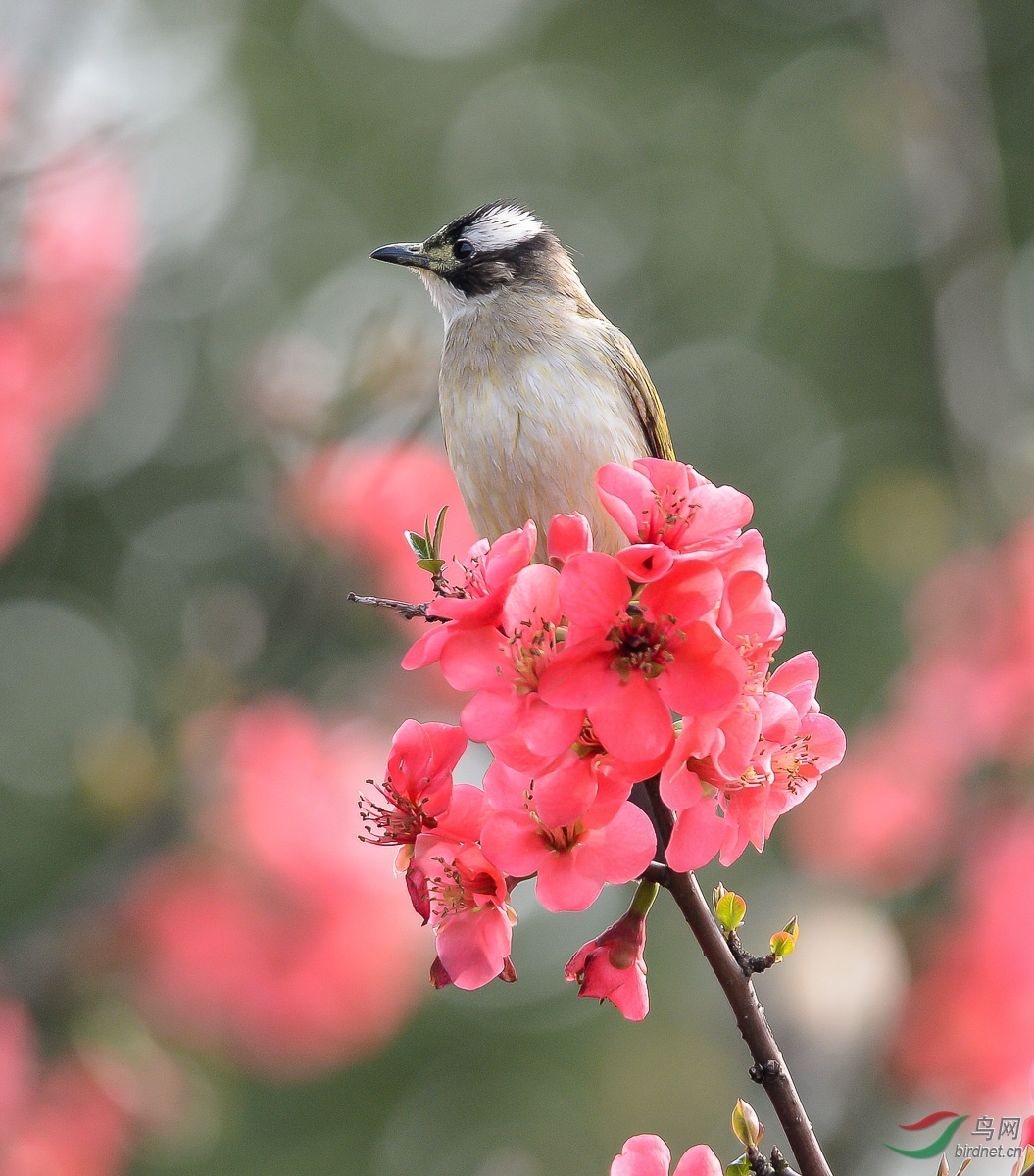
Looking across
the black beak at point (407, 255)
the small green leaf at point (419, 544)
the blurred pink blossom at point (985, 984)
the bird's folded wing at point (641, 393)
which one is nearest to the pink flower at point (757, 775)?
the small green leaf at point (419, 544)

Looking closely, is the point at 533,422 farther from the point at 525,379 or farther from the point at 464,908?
the point at 464,908

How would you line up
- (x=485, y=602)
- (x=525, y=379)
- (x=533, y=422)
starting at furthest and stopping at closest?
(x=525, y=379) < (x=533, y=422) < (x=485, y=602)

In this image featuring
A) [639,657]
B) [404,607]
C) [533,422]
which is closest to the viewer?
[639,657]

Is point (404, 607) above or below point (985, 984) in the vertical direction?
above

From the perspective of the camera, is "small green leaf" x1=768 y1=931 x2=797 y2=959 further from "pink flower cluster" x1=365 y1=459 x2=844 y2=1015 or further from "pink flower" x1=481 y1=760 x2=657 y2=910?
"pink flower" x1=481 y1=760 x2=657 y2=910

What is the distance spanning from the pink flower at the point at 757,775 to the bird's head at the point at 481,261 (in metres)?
2.43

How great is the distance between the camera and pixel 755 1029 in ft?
4.68

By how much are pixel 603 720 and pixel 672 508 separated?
35 centimetres

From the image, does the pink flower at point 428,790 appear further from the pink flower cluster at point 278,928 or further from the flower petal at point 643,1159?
the pink flower cluster at point 278,928

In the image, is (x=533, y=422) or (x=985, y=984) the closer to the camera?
(x=533, y=422)

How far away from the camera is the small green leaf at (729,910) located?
160 cm

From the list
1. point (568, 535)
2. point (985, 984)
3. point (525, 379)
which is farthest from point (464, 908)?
point (985, 984)

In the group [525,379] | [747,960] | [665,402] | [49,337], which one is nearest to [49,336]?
[49,337]

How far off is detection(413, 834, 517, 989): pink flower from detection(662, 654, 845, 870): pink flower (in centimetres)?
28
